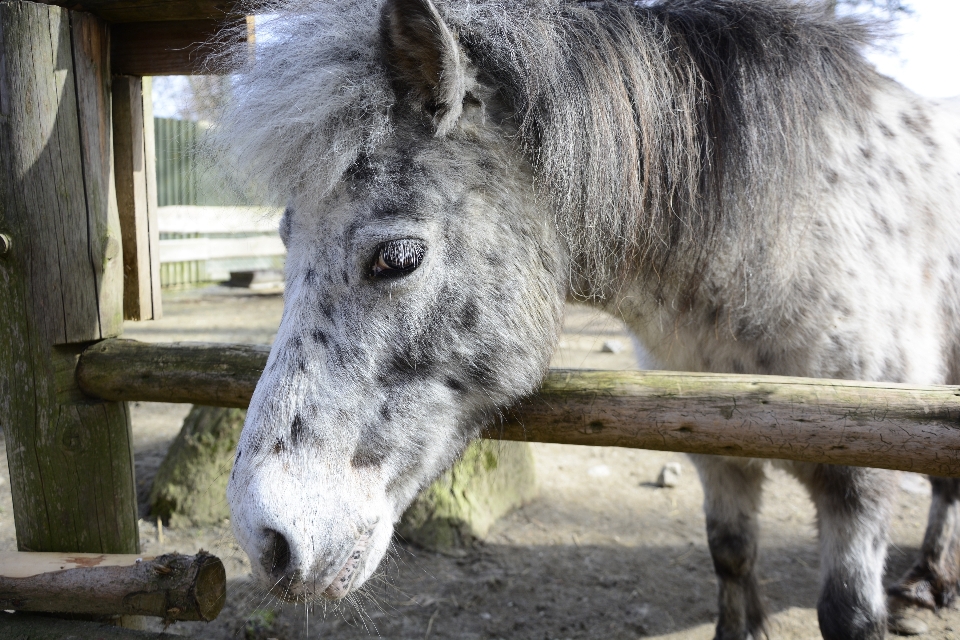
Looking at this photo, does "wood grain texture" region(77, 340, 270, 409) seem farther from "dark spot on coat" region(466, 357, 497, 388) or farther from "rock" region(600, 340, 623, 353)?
"rock" region(600, 340, 623, 353)

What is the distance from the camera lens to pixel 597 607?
3.17 metres

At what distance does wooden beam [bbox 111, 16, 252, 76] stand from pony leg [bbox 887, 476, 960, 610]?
3.73 meters

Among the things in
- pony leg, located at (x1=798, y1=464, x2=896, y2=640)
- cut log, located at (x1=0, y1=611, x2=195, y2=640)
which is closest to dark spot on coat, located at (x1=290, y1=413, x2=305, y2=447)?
cut log, located at (x1=0, y1=611, x2=195, y2=640)

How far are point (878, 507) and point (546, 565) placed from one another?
1.81 metres

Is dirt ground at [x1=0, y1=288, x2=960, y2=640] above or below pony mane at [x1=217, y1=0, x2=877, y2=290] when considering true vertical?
below

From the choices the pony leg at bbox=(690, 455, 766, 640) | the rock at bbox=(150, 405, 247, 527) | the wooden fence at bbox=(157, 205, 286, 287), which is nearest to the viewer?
the pony leg at bbox=(690, 455, 766, 640)

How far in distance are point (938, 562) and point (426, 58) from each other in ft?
11.3

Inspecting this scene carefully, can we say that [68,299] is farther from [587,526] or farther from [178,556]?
[587,526]

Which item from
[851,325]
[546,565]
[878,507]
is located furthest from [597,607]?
[851,325]

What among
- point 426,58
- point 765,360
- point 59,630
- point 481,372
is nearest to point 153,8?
point 426,58

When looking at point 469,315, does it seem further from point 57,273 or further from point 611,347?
point 611,347

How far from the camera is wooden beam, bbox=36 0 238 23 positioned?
1990mm

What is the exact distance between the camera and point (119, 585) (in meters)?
1.79

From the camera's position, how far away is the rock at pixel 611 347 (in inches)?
276
